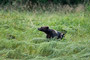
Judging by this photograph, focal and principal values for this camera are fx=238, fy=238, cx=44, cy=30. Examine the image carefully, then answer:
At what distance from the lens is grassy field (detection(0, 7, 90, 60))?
257 inches

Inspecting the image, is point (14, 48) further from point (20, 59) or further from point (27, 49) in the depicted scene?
point (20, 59)

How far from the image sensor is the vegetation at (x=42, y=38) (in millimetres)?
6527

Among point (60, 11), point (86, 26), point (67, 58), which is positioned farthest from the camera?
point (60, 11)

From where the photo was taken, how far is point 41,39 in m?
7.89

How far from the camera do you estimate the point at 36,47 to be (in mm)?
7195

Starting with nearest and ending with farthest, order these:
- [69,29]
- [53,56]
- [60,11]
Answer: [53,56] → [69,29] → [60,11]

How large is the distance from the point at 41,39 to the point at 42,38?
12cm

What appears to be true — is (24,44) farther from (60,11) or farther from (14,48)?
(60,11)

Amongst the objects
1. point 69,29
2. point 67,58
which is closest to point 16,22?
point 69,29

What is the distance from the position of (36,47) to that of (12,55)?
0.94 m

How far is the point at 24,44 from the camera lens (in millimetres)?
7223

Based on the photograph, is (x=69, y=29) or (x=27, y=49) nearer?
(x=27, y=49)

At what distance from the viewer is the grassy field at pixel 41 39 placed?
6.52 m

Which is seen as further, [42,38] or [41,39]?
[42,38]
